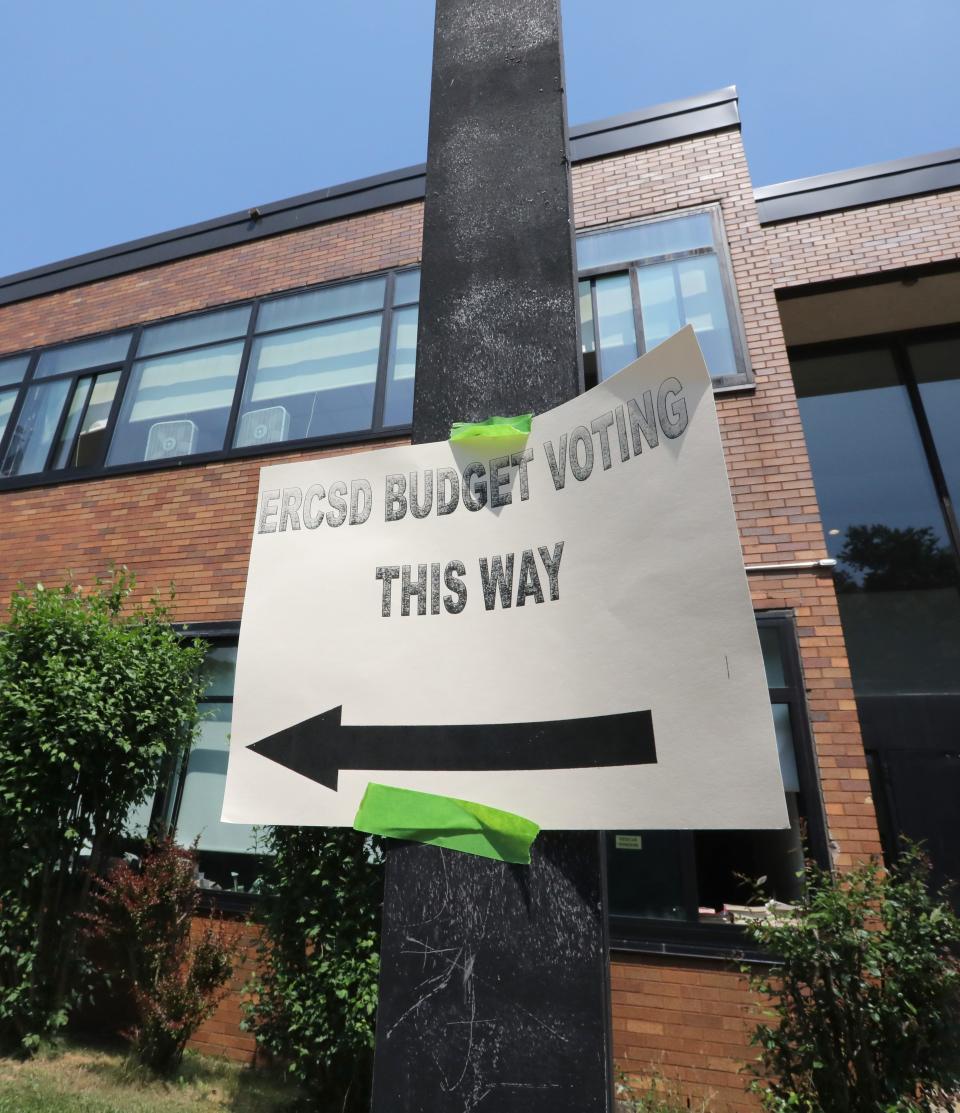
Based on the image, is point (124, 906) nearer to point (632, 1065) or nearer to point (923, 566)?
point (632, 1065)

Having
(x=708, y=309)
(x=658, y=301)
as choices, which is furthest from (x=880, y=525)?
(x=658, y=301)

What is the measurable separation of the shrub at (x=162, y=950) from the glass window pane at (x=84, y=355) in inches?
247

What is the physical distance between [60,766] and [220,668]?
1737 millimetres

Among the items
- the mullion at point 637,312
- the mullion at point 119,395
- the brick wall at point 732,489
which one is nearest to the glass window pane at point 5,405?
the brick wall at point 732,489

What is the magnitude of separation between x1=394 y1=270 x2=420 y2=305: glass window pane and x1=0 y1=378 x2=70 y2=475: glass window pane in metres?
4.33

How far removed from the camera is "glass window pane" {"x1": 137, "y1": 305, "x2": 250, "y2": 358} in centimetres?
880

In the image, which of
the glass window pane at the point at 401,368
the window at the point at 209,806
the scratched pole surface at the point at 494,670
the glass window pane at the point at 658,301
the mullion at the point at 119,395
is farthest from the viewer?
the mullion at the point at 119,395

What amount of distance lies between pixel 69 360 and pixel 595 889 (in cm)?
1032

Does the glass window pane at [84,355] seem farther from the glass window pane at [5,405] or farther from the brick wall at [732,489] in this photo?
the glass window pane at [5,405]

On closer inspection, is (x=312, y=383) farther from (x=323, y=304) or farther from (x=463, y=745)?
(x=463, y=745)

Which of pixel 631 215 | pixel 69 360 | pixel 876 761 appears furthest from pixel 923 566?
pixel 69 360

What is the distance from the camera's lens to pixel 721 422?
646 cm

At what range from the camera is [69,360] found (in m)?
9.48

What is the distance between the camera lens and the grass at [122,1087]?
435 centimetres
